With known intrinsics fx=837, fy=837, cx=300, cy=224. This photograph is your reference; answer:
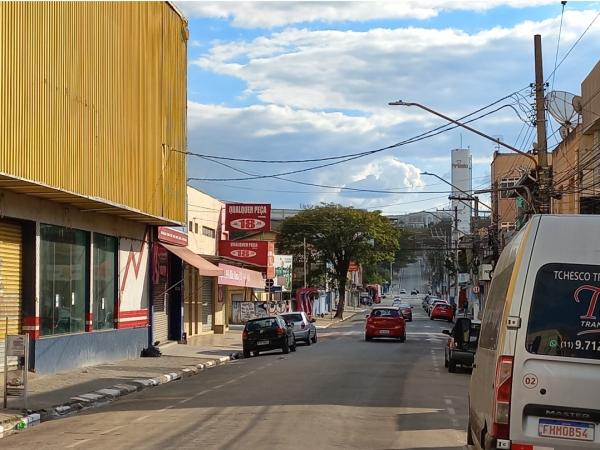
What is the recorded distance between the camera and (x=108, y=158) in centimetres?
2319

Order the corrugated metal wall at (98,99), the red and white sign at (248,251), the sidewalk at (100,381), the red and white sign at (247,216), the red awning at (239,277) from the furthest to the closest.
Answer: the red and white sign at (248,251)
the red and white sign at (247,216)
the red awning at (239,277)
the corrugated metal wall at (98,99)
the sidewalk at (100,381)

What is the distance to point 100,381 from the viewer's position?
20375 millimetres

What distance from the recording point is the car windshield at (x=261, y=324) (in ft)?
104

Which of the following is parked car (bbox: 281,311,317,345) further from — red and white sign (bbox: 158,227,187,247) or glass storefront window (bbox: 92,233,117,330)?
glass storefront window (bbox: 92,233,117,330)

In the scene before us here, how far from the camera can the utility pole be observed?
23344 mm

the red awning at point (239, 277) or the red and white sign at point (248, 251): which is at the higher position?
the red and white sign at point (248, 251)

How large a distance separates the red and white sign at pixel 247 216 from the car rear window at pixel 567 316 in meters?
43.1

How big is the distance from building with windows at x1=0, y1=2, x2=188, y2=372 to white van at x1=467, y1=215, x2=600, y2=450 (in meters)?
13.0

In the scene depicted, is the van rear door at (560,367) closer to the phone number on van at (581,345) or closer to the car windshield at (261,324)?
the phone number on van at (581,345)

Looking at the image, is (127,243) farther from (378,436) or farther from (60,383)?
(378,436)

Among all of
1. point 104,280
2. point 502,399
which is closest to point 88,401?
point 104,280

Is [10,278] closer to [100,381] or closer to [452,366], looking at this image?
[100,381]

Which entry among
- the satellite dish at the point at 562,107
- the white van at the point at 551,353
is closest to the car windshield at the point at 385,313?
the satellite dish at the point at 562,107

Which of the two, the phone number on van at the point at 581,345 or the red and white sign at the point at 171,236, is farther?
the red and white sign at the point at 171,236
